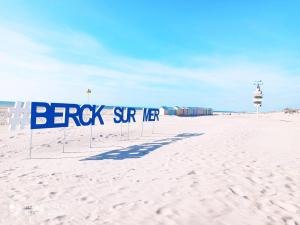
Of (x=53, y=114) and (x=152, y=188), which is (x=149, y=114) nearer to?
(x=53, y=114)

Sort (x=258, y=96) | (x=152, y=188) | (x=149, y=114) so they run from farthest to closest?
(x=258, y=96), (x=149, y=114), (x=152, y=188)

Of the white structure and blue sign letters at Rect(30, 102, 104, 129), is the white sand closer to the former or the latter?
blue sign letters at Rect(30, 102, 104, 129)

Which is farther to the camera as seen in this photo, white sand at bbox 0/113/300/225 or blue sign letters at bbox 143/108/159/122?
blue sign letters at bbox 143/108/159/122

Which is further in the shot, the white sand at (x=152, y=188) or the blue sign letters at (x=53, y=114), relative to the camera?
the blue sign letters at (x=53, y=114)

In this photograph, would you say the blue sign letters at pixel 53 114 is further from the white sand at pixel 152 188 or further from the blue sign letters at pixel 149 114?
the blue sign letters at pixel 149 114

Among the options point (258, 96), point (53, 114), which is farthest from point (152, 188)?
point (258, 96)

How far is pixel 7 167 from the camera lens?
7.91m

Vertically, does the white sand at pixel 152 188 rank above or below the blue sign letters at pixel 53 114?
below

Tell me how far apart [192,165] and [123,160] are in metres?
2.50

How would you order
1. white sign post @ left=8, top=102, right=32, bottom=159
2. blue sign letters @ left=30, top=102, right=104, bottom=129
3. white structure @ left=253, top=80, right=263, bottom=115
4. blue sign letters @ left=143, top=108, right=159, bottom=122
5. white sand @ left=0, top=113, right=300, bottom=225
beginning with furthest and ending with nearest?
white structure @ left=253, top=80, right=263, bottom=115 < blue sign letters @ left=143, top=108, right=159, bottom=122 < blue sign letters @ left=30, top=102, right=104, bottom=129 < white sign post @ left=8, top=102, right=32, bottom=159 < white sand @ left=0, top=113, right=300, bottom=225

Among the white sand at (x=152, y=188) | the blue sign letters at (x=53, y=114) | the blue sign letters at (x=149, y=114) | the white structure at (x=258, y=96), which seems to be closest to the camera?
the white sand at (x=152, y=188)

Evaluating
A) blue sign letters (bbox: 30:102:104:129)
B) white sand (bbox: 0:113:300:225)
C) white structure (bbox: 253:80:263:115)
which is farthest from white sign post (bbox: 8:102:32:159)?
white structure (bbox: 253:80:263:115)

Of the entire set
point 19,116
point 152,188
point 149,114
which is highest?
point 149,114

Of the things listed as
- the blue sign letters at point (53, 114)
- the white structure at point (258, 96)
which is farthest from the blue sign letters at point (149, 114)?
the white structure at point (258, 96)
